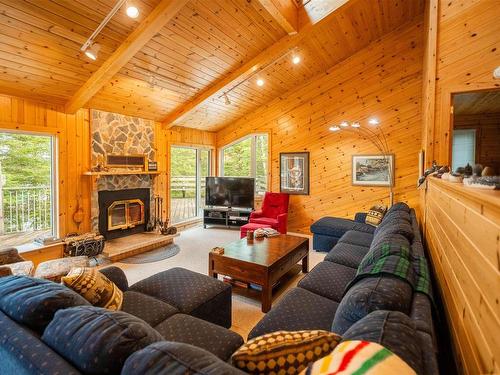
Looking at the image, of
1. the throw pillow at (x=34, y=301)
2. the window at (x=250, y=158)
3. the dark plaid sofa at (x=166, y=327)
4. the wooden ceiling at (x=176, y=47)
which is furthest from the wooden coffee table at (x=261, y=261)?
the window at (x=250, y=158)

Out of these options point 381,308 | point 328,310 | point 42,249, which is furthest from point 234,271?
point 42,249

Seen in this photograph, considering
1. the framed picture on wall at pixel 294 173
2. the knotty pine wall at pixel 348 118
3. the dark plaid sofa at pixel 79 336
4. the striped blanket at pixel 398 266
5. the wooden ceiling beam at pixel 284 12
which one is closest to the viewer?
the dark plaid sofa at pixel 79 336

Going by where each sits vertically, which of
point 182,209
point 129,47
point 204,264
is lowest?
point 204,264

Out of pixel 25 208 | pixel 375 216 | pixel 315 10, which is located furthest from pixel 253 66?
pixel 25 208

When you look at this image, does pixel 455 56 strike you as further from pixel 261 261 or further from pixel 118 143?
pixel 118 143

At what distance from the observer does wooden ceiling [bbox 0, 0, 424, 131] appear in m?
2.96

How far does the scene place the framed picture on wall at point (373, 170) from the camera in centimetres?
522

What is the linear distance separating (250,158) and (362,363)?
630 centimetres

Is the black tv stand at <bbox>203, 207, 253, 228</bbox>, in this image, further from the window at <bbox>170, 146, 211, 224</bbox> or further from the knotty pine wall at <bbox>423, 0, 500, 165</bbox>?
the knotty pine wall at <bbox>423, 0, 500, 165</bbox>

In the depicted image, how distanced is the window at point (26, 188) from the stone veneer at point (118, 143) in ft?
1.96

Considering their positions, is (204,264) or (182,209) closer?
(204,264)

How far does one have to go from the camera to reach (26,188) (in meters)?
4.58

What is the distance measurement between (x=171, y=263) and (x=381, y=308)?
350 centimetres

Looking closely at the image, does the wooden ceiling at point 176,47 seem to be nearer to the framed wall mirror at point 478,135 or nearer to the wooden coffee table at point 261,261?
the framed wall mirror at point 478,135
